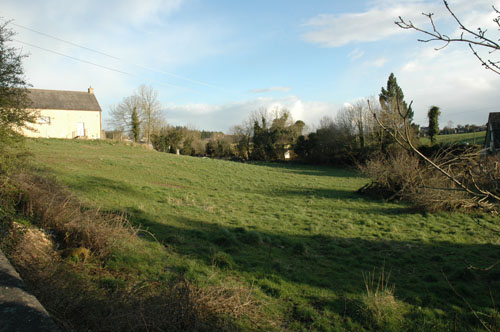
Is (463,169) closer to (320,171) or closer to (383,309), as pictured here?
(383,309)

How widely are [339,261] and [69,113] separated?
142ft

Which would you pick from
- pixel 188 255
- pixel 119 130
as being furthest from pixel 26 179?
pixel 119 130

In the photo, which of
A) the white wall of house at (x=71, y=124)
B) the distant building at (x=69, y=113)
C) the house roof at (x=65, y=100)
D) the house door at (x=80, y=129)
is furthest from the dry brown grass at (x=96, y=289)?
the house roof at (x=65, y=100)

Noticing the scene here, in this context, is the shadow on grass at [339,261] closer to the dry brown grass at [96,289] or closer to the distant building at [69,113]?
the dry brown grass at [96,289]

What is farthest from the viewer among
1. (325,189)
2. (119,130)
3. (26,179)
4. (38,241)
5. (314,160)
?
(119,130)

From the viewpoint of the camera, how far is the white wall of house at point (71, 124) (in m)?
40.0

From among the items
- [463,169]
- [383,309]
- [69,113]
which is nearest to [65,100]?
[69,113]

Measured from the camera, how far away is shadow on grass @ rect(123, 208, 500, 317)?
629 centimetres

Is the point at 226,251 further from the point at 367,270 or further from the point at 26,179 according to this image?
the point at 26,179

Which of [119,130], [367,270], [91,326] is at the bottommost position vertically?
[367,270]

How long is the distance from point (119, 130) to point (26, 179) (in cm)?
4436

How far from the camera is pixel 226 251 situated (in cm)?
847

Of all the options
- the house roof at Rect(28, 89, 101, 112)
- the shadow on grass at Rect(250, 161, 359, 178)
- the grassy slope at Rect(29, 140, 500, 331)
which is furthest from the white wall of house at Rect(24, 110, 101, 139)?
the grassy slope at Rect(29, 140, 500, 331)

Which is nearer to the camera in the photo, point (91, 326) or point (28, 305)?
point (28, 305)
